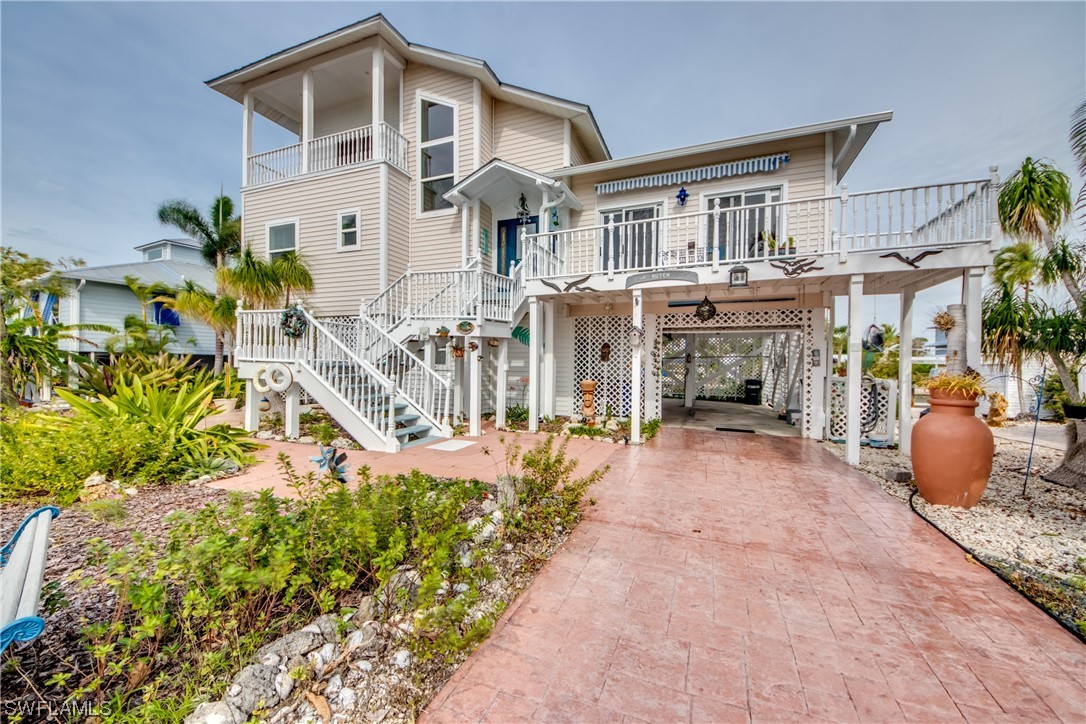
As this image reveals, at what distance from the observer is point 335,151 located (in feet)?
39.3

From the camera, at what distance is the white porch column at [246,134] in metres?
12.3

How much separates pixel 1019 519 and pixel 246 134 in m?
17.8

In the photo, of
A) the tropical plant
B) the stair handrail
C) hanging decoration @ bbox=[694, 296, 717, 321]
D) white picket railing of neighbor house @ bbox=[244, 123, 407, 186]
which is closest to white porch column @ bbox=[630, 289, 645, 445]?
hanging decoration @ bbox=[694, 296, 717, 321]

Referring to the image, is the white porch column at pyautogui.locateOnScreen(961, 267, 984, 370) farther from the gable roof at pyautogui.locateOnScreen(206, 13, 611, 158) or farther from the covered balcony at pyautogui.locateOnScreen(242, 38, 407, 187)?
the covered balcony at pyautogui.locateOnScreen(242, 38, 407, 187)

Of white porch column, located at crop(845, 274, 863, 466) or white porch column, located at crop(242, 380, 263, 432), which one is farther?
white porch column, located at crop(242, 380, 263, 432)

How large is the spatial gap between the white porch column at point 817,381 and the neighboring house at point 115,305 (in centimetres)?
1784

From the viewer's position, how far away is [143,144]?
12.8 m

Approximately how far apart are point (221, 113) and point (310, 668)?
17314 millimetres

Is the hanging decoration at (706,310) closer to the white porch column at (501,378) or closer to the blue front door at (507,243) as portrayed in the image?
the white porch column at (501,378)

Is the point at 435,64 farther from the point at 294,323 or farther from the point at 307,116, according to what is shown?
the point at 294,323

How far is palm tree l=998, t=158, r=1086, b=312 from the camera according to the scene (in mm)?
7812

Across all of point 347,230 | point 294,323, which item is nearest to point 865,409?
point 294,323

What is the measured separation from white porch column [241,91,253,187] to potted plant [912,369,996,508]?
16124mm

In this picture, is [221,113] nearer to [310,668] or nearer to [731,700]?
[310,668]
